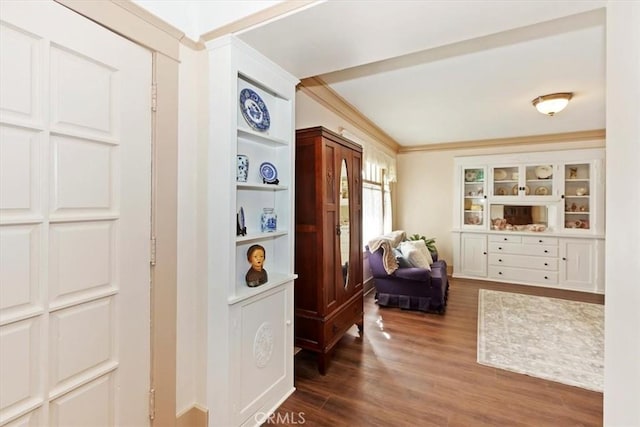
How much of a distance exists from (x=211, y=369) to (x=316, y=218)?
1.20 meters

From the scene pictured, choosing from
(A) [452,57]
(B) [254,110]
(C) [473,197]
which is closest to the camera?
(B) [254,110]

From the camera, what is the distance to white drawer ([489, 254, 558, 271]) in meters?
4.85

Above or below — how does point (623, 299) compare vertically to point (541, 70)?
below

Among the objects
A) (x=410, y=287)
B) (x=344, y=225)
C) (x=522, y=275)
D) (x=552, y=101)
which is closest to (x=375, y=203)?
(x=410, y=287)

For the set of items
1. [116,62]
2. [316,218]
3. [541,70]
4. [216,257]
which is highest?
[541,70]

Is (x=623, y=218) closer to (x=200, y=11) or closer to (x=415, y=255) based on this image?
(x=200, y=11)

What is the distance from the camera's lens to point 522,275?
16.4 feet

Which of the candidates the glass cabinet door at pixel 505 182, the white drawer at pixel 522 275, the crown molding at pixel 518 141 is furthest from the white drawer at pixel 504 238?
the crown molding at pixel 518 141

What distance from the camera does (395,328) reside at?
3232mm

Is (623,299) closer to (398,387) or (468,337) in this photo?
(398,387)

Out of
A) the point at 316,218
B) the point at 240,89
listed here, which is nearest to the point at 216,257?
the point at 316,218

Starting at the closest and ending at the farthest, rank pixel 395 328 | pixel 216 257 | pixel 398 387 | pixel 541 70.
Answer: pixel 216 257, pixel 398 387, pixel 541 70, pixel 395 328

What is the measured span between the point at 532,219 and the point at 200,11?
5.73 meters

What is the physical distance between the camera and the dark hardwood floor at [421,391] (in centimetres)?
189
